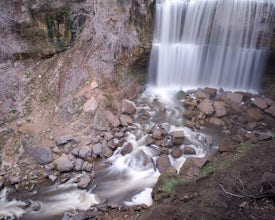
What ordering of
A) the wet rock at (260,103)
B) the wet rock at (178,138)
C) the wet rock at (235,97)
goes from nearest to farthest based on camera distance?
the wet rock at (178,138)
the wet rock at (260,103)
the wet rock at (235,97)

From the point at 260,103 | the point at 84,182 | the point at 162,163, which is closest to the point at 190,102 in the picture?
the point at 260,103

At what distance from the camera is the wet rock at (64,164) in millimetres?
7176

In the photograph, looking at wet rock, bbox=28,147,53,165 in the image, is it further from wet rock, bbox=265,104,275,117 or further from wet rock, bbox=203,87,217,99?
wet rock, bbox=265,104,275,117

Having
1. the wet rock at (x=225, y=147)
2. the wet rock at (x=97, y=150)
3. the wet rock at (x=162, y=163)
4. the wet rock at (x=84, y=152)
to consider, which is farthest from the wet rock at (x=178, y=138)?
the wet rock at (x=84, y=152)

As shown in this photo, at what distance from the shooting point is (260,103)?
9.41 m

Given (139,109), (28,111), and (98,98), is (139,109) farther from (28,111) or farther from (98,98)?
(28,111)

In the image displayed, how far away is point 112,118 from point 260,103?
5187mm

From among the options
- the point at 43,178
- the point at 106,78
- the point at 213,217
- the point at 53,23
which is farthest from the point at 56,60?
the point at 213,217

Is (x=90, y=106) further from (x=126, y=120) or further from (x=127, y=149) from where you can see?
(x=127, y=149)

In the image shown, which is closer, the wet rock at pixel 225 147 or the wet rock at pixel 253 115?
the wet rock at pixel 225 147

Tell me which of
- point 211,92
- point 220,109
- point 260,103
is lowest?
point 220,109

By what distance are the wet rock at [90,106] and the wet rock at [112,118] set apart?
40cm

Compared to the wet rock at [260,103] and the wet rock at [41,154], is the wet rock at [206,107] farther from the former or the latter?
the wet rock at [41,154]

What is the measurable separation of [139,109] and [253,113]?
3851mm
